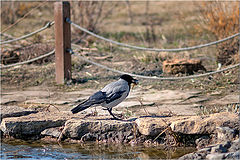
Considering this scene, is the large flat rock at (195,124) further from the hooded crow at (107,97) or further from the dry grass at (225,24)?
the dry grass at (225,24)

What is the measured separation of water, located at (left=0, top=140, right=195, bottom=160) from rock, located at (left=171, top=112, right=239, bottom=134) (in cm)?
20

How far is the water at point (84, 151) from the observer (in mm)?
4180

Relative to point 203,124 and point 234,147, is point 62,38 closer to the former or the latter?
point 203,124

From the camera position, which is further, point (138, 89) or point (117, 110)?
point (138, 89)

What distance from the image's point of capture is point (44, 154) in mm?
4332

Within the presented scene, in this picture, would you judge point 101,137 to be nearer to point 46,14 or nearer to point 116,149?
point 116,149

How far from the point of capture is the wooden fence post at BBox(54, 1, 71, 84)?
22.8 feet

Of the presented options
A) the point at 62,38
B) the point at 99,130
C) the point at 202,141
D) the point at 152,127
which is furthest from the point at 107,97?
the point at 62,38

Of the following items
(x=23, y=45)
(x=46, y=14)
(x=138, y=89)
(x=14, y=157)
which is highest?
(x=46, y=14)

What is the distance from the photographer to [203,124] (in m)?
4.25

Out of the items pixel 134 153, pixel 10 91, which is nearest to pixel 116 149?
pixel 134 153

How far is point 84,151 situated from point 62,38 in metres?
3.02

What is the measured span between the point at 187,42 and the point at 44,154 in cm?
624

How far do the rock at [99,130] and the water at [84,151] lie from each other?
113 millimetres
